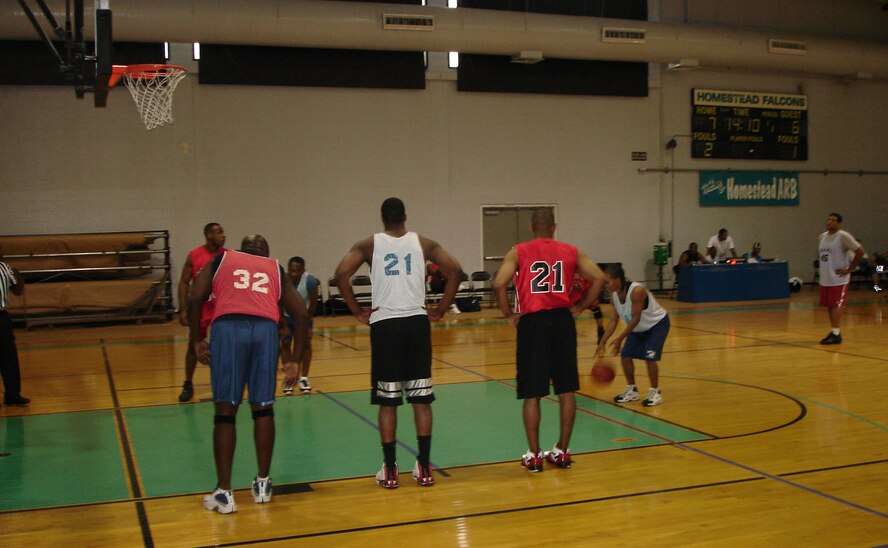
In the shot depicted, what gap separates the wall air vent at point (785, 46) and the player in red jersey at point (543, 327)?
1793 cm

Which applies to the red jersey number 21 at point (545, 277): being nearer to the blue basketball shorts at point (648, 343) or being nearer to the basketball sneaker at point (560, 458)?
the basketball sneaker at point (560, 458)

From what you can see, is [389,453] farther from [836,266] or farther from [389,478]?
[836,266]

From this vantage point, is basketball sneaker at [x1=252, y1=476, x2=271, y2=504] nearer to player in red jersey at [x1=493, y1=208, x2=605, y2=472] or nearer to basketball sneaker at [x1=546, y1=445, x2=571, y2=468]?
player in red jersey at [x1=493, y1=208, x2=605, y2=472]

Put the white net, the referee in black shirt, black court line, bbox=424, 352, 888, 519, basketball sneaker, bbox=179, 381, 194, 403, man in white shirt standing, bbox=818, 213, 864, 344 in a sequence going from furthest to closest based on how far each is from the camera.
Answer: the white net < man in white shirt standing, bbox=818, 213, 864, 344 < basketball sneaker, bbox=179, 381, 194, 403 < the referee in black shirt < black court line, bbox=424, 352, 888, 519

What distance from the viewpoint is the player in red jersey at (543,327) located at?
20.3 ft

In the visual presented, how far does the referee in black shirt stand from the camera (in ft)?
29.4

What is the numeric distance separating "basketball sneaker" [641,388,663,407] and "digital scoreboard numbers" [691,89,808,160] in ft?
53.7

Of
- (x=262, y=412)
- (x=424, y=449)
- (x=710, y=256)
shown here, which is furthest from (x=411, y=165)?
(x=262, y=412)

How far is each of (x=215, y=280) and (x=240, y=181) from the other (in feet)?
48.1

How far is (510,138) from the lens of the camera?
21.8 metres

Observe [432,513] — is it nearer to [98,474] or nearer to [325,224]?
[98,474]

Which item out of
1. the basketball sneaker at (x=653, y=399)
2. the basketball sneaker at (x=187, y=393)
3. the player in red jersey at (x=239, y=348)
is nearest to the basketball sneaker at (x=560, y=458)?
the player in red jersey at (x=239, y=348)

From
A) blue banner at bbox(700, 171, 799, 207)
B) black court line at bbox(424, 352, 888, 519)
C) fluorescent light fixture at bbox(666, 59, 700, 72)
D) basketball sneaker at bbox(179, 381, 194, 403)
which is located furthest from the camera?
blue banner at bbox(700, 171, 799, 207)

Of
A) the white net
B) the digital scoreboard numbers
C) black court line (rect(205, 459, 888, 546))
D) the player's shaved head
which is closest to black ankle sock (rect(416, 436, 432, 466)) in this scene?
black court line (rect(205, 459, 888, 546))
